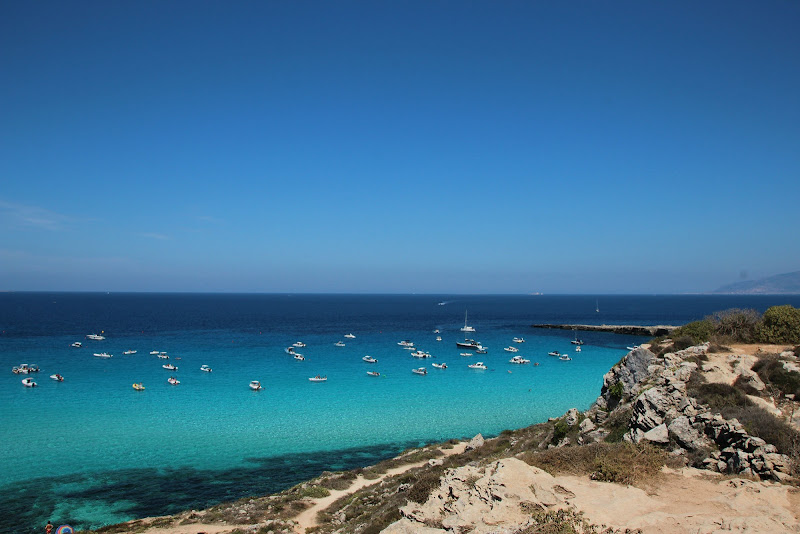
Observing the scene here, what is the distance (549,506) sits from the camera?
42.5 ft

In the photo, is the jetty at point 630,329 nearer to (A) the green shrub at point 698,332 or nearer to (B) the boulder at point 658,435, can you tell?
(A) the green shrub at point 698,332

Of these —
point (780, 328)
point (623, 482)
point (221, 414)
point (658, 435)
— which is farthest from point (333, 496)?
point (780, 328)

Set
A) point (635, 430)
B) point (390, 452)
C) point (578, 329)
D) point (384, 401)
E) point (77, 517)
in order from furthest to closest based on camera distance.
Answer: point (578, 329), point (384, 401), point (390, 452), point (77, 517), point (635, 430)

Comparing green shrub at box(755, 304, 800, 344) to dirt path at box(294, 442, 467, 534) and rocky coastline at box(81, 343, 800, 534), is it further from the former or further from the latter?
dirt path at box(294, 442, 467, 534)

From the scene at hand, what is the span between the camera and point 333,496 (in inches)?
1041

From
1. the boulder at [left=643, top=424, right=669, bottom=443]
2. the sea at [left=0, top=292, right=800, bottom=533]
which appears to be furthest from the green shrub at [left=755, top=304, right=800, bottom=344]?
the sea at [left=0, top=292, right=800, bottom=533]

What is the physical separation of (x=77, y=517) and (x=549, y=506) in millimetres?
26811

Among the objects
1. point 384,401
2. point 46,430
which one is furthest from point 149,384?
point 384,401

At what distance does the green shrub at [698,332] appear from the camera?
1112 inches

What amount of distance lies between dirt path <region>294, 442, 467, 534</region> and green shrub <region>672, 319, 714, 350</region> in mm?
17606

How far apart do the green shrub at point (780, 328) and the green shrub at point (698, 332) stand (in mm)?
2533

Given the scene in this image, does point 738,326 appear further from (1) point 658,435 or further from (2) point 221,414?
(2) point 221,414

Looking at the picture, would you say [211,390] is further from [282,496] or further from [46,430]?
[282,496]

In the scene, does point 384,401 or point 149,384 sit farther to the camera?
point 149,384
